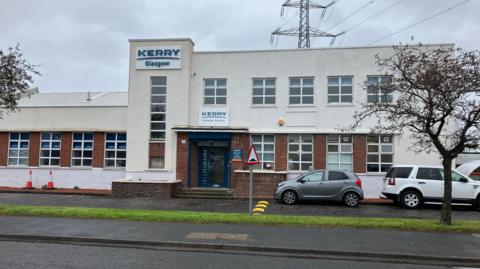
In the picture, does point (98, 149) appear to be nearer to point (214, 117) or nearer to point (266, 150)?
point (214, 117)

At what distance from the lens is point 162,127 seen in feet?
77.8

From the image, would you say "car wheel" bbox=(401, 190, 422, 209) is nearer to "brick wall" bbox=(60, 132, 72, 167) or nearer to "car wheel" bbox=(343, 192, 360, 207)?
"car wheel" bbox=(343, 192, 360, 207)

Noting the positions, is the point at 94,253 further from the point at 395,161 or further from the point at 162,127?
the point at 395,161

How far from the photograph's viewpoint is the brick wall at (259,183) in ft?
70.3

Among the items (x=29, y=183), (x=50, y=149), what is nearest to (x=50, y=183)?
(x=29, y=183)

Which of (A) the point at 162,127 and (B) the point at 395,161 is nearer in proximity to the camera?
(B) the point at 395,161

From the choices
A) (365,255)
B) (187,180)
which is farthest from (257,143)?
(365,255)

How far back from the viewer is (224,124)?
2341 centimetres

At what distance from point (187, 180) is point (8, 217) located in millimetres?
10682

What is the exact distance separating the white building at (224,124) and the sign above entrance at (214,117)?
0.05m

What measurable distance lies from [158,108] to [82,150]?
4983 mm

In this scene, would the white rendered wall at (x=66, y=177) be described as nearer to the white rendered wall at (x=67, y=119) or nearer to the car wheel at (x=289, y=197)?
the white rendered wall at (x=67, y=119)

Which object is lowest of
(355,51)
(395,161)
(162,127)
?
(395,161)

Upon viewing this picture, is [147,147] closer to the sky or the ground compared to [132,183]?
closer to the sky
